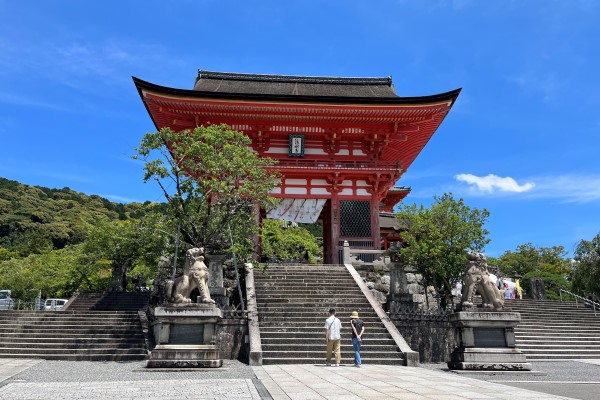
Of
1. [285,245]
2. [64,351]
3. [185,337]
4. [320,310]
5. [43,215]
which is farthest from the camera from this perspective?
[43,215]

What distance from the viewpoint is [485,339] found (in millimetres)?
10367

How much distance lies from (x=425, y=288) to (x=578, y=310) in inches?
311

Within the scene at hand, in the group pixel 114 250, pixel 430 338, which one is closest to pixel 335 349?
pixel 430 338

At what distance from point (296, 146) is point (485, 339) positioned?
46.7ft

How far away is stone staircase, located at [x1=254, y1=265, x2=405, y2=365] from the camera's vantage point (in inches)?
459

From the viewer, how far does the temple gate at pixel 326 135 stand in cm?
2073

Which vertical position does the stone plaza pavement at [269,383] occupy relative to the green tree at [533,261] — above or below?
below

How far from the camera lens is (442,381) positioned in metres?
8.06

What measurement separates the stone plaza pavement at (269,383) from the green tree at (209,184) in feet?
16.8

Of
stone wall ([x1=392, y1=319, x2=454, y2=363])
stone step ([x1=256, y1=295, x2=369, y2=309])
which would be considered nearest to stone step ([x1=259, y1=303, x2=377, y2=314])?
stone step ([x1=256, y1=295, x2=369, y2=309])

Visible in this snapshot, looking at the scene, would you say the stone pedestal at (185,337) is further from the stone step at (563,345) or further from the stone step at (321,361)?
the stone step at (563,345)

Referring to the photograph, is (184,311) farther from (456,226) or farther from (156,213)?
(456,226)

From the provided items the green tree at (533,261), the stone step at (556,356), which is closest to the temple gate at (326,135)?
the stone step at (556,356)

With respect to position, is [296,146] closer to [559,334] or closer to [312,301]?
[312,301]
